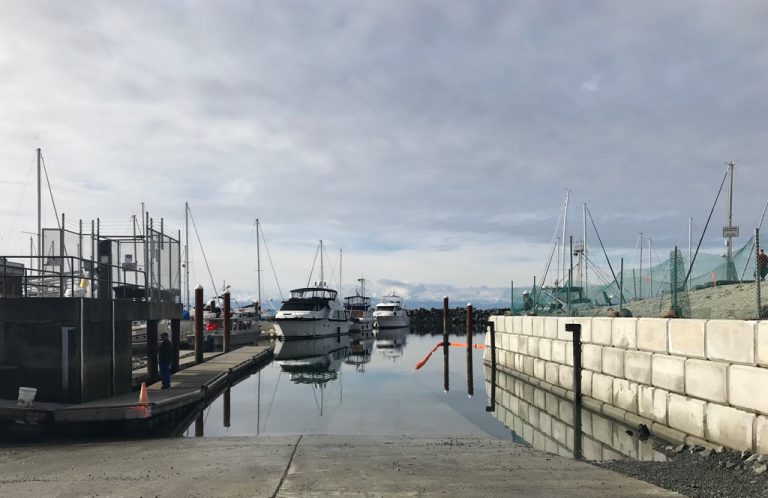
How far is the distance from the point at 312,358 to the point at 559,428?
87.2ft

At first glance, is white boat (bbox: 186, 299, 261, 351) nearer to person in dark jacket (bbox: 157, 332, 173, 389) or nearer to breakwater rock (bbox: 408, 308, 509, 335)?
person in dark jacket (bbox: 157, 332, 173, 389)

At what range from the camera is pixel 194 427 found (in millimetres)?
17547

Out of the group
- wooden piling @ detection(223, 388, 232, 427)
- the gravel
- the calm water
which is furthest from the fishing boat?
the gravel

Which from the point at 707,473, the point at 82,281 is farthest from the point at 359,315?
the point at 707,473

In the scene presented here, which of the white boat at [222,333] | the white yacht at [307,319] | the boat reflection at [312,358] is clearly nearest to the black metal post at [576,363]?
the boat reflection at [312,358]

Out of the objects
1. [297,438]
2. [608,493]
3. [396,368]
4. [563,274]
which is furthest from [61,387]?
[563,274]

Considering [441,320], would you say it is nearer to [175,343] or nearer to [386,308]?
[386,308]

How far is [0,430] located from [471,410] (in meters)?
14.9

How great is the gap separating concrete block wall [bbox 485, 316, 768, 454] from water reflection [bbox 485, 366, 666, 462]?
45 cm

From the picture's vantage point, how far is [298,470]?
9469 millimetres

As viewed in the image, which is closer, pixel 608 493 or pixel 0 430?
pixel 608 493

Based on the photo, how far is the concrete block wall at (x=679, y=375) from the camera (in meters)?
10.4

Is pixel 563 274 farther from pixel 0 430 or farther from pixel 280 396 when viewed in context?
pixel 0 430

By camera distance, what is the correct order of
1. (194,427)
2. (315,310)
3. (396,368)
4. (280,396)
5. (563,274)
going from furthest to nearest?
→ (563,274), (315,310), (396,368), (280,396), (194,427)
